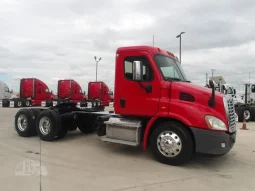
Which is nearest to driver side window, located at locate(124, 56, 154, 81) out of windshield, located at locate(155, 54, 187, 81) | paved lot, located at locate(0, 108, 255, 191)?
windshield, located at locate(155, 54, 187, 81)

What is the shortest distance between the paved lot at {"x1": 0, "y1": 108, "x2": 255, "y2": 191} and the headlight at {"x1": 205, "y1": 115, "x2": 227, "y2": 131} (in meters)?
0.96

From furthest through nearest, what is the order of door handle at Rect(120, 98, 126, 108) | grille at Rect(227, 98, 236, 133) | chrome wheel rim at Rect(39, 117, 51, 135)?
chrome wheel rim at Rect(39, 117, 51, 135) → door handle at Rect(120, 98, 126, 108) → grille at Rect(227, 98, 236, 133)

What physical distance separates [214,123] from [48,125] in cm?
525

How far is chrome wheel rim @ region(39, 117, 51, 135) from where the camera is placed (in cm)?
823

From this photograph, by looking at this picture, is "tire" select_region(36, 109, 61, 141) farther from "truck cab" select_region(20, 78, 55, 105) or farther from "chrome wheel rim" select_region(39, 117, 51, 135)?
"truck cab" select_region(20, 78, 55, 105)

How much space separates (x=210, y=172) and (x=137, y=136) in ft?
5.94

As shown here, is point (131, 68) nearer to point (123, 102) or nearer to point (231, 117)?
point (123, 102)

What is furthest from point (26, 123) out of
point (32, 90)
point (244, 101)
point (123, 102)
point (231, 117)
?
point (32, 90)

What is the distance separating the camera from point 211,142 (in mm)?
5402

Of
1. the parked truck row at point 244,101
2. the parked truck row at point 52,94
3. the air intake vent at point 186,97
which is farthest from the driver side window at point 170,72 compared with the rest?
the parked truck row at point 52,94

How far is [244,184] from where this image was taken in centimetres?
476

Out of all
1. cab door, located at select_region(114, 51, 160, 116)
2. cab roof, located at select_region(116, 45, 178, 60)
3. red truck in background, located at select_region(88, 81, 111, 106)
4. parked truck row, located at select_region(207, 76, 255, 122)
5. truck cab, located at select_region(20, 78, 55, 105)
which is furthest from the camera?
red truck in background, located at select_region(88, 81, 111, 106)

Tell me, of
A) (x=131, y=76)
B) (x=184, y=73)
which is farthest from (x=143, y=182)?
(x=184, y=73)

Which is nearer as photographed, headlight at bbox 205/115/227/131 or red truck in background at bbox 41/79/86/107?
headlight at bbox 205/115/227/131
